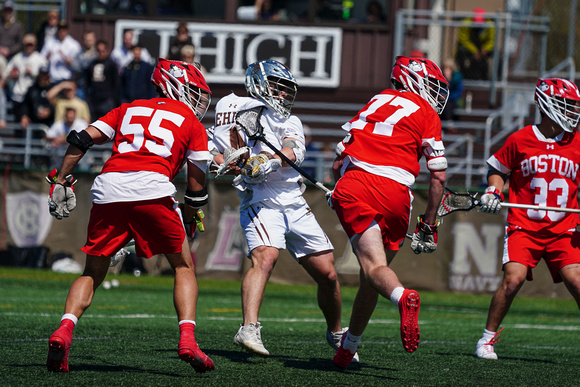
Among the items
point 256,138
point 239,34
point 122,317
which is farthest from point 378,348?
point 239,34

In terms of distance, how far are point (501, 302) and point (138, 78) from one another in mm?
9858

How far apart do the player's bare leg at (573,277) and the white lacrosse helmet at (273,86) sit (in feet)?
8.06

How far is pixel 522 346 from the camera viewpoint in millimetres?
7910

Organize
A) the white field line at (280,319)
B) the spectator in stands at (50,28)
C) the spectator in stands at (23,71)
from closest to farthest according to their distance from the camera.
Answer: the white field line at (280,319)
the spectator in stands at (23,71)
the spectator in stands at (50,28)

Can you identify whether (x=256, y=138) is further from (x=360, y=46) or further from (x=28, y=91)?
(x=360, y=46)

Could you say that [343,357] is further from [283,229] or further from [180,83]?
[180,83]

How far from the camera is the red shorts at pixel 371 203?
5.68 meters

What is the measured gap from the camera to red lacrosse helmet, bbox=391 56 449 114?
20.1 feet

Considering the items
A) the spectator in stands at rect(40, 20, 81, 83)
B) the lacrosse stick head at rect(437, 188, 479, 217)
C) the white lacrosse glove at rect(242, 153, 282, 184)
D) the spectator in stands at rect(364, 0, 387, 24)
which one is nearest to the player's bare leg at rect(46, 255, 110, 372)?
the white lacrosse glove at rect(242, 153, 282, 184)

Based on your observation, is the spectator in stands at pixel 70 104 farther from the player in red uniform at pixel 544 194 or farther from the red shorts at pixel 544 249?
the red shorts at pixel 544 249

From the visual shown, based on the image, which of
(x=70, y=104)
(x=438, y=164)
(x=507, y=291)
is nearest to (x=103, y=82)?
(x=70, y=104)

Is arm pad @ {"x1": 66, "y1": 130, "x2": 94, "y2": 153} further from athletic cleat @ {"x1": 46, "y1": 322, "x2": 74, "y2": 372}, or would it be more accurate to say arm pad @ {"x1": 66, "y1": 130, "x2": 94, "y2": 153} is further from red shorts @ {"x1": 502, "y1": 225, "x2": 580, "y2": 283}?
red shorts @ {"x1": 502, "y1": 225, "x2": 580, "y2": 283}

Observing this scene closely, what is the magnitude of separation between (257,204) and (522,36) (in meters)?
12.8

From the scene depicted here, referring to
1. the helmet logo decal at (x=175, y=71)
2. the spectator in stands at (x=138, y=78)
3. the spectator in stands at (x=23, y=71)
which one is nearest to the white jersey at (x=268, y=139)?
the helmet logo decal at (x=175, y=71)
